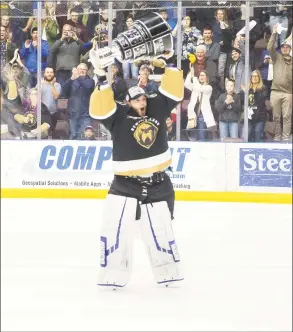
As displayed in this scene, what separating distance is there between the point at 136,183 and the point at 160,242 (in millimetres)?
310

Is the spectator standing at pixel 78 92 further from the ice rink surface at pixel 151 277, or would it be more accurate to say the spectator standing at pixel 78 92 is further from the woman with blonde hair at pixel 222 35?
the ice rink surface at pixel 151 277

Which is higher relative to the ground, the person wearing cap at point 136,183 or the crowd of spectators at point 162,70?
the crowd of spectators at point 162,70

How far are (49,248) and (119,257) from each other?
106 centimetres

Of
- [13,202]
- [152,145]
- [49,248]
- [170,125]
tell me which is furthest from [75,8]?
[152,145]

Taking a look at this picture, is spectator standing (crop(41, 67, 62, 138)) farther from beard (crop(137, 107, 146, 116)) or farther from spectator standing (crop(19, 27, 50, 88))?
beard (crop(137, 107, 146, 116))

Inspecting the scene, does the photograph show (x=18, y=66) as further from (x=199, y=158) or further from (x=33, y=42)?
(x=199, y=158)

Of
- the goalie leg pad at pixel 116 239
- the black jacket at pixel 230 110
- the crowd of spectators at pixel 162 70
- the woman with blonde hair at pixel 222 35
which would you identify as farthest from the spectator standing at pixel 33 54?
the goalie leg pad at pixel 116 239

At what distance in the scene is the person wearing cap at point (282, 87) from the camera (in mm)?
7941

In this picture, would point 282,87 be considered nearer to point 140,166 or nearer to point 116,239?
point 140,166

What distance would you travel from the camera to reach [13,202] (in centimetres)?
749

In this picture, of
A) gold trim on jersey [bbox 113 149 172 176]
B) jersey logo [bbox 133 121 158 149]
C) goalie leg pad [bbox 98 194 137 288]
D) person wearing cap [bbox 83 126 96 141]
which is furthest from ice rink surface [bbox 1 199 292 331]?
person wearing cap [bbox 83 126 96 141]

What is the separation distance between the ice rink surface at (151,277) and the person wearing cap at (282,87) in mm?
1189

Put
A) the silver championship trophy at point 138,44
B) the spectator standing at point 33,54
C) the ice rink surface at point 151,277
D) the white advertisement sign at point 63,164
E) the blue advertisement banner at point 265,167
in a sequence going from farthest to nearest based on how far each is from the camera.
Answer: the spectator standing at point 33,54, the white advertisement sign at point 63,164, the blue advertisement banner at point 265,167, the silver championship trophy at point 138,44, the ice rink surface at point 151,277

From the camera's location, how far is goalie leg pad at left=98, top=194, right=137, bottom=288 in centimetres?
442
